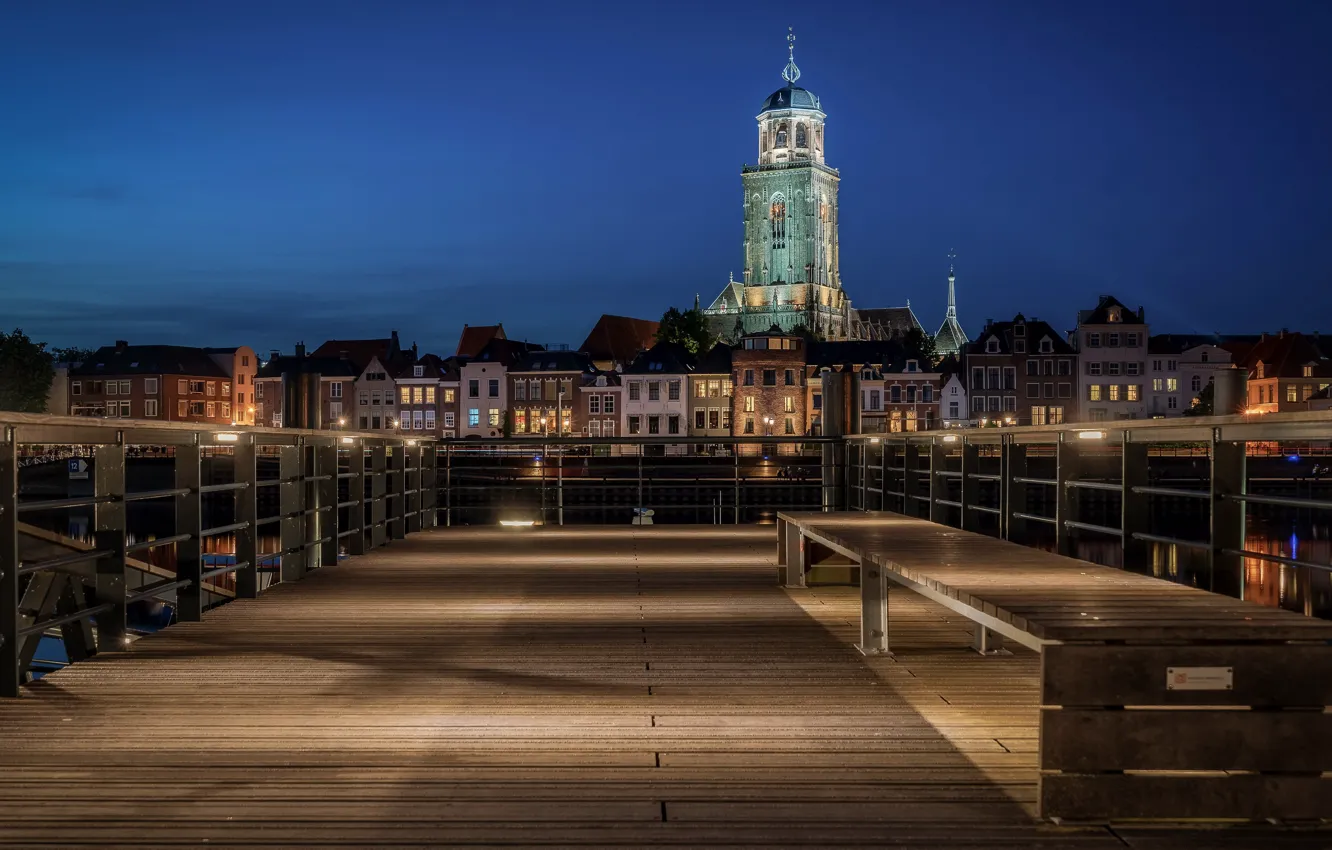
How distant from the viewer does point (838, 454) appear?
1569cm

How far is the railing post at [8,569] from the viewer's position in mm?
5238

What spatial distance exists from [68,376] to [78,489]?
3319 cm

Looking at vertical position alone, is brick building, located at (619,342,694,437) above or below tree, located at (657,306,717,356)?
below

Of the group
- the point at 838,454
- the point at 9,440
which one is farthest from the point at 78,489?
the point at 9,440

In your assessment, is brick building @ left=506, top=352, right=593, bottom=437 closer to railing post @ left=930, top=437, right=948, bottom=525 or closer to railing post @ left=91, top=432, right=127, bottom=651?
railing post @ left=930, top=437, right=948, bottom=525

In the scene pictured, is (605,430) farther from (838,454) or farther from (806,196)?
(838,454)

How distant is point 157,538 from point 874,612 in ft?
19.7

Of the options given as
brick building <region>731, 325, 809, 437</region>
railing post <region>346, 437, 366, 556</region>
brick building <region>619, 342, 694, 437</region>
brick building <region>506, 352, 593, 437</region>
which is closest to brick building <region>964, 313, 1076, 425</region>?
brick building <region>731, 325, 809, 437</region>

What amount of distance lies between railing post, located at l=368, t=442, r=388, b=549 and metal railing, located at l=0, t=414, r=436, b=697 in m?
0.02

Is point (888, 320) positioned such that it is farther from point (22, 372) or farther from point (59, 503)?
point (59, 503)

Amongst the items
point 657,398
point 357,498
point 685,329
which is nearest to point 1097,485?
point 357,498

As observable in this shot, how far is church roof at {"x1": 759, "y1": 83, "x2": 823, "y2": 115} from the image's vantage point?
127 metres

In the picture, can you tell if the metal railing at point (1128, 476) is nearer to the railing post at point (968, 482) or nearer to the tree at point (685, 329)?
the railing post at point (968, 482)

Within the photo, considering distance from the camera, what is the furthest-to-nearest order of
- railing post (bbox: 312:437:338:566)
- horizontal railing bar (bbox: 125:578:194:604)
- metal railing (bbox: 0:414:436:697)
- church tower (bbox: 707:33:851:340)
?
church tower (bbox: 707:33:851:340)
railing post (bbox: 312:437:338:566)
horizontal railing bar (bbox: 125:578:194:604)
metal railing (bbox: 0:414:436:697)
